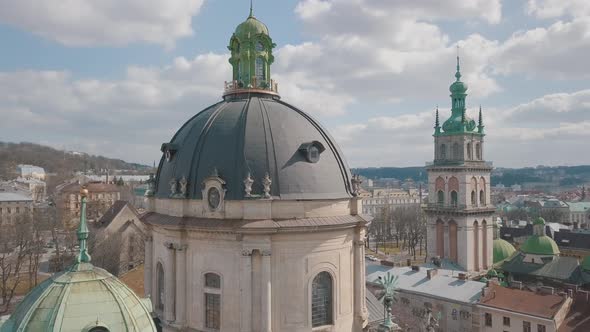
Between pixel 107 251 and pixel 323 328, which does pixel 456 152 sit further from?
pixel 323 328

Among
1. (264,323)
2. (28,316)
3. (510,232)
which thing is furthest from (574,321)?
(510,232)

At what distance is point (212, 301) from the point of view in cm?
2466

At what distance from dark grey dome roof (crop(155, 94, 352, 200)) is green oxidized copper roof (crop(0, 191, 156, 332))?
9.90 metres

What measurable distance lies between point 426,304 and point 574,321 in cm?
1366

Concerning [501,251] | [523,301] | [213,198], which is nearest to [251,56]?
[213,198]

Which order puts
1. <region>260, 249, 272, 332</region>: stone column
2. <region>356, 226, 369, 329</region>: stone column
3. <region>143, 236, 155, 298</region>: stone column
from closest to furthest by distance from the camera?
1. <region>260, 249, 272, 332</region>: stone column
2. <region>356, 226, 369, 329</region>: stone column
3. <region>143, 236, 155, 298</region>: stone column

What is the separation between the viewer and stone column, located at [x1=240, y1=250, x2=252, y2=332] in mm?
23436

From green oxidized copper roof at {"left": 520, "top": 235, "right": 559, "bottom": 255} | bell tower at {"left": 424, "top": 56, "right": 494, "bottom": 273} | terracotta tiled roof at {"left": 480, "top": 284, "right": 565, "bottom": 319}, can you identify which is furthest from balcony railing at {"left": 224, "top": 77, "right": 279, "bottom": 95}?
green oxidized copper roof at {"left": 520, "top": 235, "right": 559, "bottom": 255}

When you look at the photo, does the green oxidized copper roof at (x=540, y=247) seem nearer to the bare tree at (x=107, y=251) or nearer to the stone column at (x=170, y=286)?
the bare tree at (x=107, y=251)

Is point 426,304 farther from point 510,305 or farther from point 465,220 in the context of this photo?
point 465,220

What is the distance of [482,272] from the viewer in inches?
2825

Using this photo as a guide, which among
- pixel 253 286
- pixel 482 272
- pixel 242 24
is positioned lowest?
pixel 482 272

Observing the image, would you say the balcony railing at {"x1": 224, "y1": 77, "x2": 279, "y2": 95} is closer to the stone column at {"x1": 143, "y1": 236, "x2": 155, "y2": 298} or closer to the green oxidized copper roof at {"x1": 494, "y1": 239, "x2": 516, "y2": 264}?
the stone column at {"x1": 143, "y1": 236, "x2": 155, "y2": 298}

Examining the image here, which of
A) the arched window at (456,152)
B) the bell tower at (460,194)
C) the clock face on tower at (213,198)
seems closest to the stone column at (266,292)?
the clock face on tower at (213,198)
